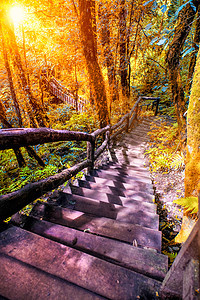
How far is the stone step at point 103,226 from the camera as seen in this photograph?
4.76 feet

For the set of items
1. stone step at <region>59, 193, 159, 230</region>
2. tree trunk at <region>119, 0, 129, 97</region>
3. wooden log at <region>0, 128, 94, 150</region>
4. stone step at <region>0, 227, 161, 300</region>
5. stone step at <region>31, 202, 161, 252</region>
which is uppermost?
tree trunk at <region>119, 0, 129, 97</region>

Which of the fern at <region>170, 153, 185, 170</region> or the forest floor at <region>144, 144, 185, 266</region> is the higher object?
the fern at <region>170, 153, 185, 170</region>

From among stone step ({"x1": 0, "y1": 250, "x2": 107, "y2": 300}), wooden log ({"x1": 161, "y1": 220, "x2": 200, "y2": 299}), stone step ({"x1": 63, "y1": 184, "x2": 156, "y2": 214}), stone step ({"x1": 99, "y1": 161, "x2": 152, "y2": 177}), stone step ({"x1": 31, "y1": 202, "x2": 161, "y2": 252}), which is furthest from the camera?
stone step ({"x1": 99, "y1": 161, "x2": 152, "y2": 177})

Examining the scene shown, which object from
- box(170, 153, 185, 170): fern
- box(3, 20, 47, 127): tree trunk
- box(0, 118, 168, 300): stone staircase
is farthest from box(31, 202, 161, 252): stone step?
box(3, 20, 47, 127): tree trunk

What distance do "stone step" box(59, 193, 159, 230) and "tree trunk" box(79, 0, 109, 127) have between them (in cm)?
541

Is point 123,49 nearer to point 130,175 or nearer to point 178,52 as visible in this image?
point 178,52

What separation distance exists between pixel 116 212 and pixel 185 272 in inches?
46.6

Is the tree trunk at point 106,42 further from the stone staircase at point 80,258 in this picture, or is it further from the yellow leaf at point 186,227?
the stone staircase at point 80,258

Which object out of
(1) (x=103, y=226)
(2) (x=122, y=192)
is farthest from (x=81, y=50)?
(1) (x=103, y=226)

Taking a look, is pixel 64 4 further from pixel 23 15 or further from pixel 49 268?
pixel 49 268

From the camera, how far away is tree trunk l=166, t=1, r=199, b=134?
131 inches

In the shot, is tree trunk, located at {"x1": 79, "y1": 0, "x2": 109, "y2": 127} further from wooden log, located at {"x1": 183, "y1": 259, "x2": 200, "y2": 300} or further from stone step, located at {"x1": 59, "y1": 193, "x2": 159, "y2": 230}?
wooden log, located at {"x1": 183, "y1": 259, "x2": 200, "y2": 300}

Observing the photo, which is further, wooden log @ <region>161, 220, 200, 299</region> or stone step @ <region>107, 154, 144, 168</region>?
stone step @ <region>107, 154, 144, 168</region>

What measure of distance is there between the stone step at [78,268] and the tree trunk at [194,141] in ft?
4.13
